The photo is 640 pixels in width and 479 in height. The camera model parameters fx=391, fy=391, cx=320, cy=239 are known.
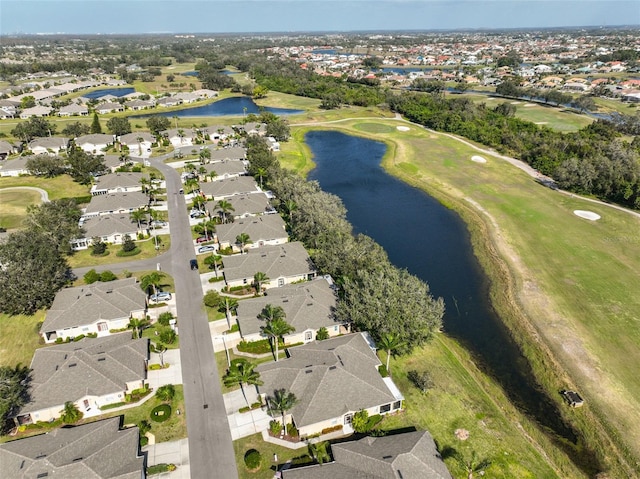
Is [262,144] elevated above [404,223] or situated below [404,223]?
above

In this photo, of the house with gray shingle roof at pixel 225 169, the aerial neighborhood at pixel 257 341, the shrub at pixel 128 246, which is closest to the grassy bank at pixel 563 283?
the aerial neighborhood at pixel 257 341

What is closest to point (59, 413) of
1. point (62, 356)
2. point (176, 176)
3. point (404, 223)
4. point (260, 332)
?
point (62, 356)

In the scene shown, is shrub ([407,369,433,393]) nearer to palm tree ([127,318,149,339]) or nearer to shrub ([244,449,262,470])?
shrub ([244,449,262,470])

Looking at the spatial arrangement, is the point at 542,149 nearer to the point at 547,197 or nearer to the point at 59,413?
the point at 547,197

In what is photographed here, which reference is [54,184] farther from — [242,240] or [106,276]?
[242,240]

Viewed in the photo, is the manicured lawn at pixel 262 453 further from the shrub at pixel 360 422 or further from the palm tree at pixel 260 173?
the palm tree at pixel 260 173

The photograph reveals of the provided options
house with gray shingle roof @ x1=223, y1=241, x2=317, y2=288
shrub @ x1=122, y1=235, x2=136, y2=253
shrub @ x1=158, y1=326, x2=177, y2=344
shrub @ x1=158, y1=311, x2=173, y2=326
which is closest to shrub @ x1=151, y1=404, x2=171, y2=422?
shrub @ x1=158, y1=326, x2=177, y2=344

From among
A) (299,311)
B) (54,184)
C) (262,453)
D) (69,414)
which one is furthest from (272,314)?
(54,184)
